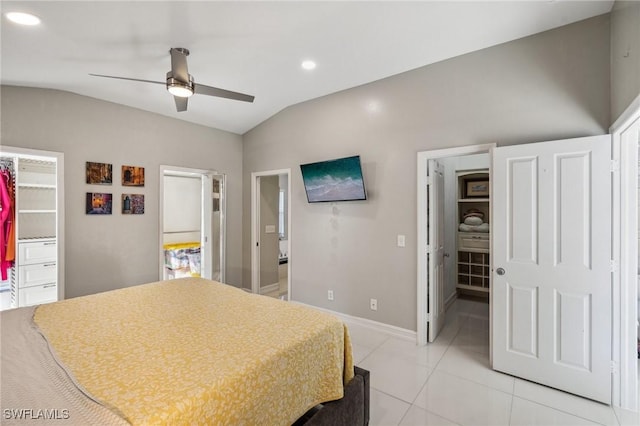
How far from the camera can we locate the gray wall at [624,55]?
5.50ft

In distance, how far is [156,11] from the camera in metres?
2.00

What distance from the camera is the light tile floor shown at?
198 cm

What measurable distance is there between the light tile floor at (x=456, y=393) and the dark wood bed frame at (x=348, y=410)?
0.34m

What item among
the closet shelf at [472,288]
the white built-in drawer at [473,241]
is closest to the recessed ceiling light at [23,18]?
the white built-in drawer at [473,241]

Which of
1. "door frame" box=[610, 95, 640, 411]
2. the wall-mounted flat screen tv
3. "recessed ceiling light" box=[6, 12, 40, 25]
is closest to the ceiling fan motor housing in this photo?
"recessed ceiling light" box=[6, 12, 40, 25]

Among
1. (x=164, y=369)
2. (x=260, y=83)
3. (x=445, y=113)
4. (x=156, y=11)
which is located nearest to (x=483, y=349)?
(x=445, y=113)

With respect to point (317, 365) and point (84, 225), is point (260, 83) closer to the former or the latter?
point (84, 225)

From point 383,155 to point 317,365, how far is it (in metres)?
2.47

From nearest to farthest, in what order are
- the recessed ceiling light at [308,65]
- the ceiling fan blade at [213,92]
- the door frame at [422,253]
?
the ceiling fan blade at [213,92] < the recessed ceiling light at [308,65] < the door frame at [422,253]

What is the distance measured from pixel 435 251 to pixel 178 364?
9.18ft

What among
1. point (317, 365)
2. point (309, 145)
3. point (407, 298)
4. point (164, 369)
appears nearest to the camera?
point (164, 369)

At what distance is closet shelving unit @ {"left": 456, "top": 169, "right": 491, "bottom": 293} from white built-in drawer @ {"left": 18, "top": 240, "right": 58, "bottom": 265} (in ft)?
19.5

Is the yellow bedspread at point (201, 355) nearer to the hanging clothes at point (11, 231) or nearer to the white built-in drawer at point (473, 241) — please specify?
the hanging clothes at point (11, 231)

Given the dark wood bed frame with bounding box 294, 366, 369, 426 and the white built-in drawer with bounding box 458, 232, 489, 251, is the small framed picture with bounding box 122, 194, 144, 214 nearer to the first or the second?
the dark wood bed frame with bounding box 294, 366, 369, 426
